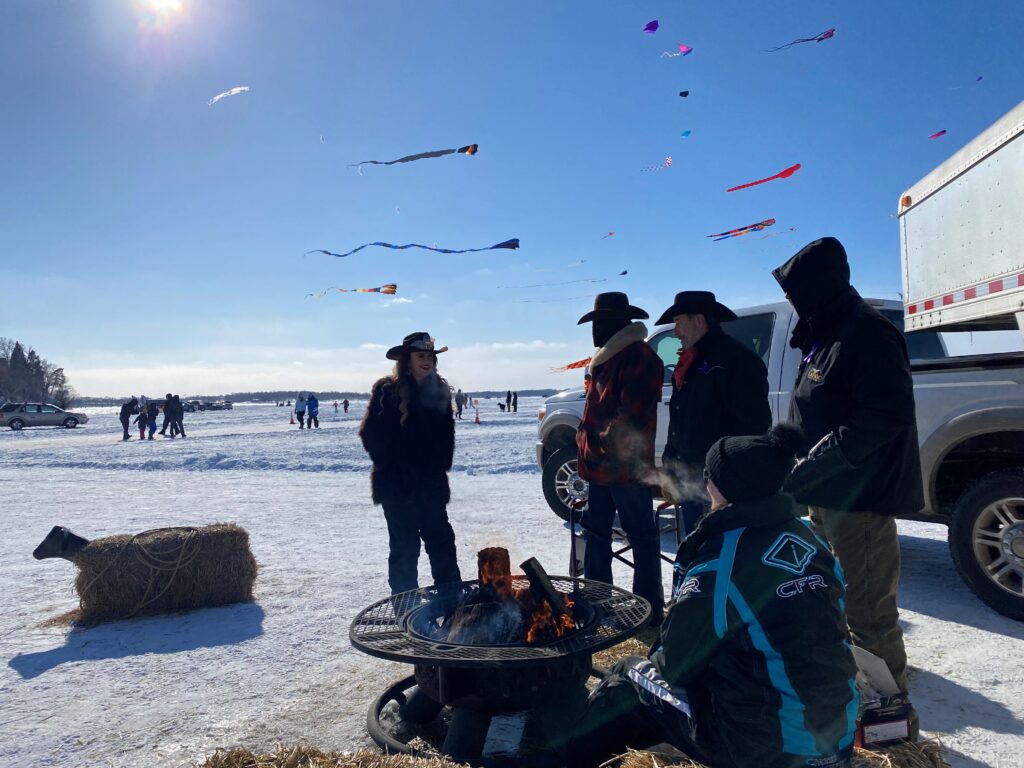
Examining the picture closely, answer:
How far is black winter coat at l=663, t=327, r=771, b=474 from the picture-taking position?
367 centimetres

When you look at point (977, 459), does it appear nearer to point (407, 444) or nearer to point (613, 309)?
point (613, 309)

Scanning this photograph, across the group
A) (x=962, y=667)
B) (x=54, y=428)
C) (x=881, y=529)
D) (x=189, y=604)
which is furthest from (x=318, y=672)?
(x=54, y=428)

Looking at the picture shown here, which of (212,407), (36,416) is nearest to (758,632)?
(36,416)

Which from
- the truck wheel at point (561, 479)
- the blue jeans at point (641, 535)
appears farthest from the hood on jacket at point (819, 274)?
the truck wheel at point (561, 479)

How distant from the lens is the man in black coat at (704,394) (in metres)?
3.69

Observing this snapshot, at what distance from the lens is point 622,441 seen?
13.3ft

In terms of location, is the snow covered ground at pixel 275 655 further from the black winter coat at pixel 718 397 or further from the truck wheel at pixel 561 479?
the black winter coat at pixel 718 397

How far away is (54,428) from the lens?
140ft

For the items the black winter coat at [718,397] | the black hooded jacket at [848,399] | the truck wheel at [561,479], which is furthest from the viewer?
the truck wheel at [561,479]

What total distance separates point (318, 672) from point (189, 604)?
1863mm

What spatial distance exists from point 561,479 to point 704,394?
3.58m

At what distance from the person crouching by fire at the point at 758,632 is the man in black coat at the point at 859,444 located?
→ 0.83 m

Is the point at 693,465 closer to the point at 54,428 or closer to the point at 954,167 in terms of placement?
the point at 954,167

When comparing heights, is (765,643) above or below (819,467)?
below
